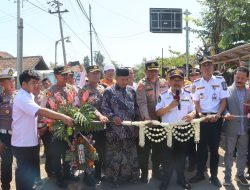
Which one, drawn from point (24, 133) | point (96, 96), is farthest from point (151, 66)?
point (24, 133)

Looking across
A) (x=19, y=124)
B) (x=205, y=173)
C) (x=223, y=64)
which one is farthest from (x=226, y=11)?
(x=19, y=124)

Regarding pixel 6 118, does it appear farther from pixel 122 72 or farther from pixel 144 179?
pixel 144 179

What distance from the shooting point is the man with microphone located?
5043mm

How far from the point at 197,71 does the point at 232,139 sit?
7.65ft

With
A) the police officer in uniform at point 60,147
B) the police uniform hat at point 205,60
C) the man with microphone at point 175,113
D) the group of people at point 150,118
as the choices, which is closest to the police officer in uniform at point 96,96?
the group of people at point 150,118

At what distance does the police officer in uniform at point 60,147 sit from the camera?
5.34 meters

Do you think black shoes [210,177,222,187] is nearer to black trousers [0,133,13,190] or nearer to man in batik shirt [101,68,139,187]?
man in batik shirt [101,68,139,187]

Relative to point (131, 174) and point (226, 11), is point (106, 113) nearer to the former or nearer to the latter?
point (131, 174)

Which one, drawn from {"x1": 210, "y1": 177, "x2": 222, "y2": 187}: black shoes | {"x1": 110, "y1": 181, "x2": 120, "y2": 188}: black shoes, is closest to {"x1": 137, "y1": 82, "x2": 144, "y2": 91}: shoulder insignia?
{"x1": 110, "y1": 181, "x2": 120, "y2": 188}: black shoes

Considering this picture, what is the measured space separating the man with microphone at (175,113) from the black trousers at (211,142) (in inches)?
11.1

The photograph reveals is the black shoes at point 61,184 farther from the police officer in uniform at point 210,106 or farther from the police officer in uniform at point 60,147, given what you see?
the police officer in uniform at point 210,106

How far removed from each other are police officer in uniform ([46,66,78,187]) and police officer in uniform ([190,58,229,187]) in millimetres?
2083

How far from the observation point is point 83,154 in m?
4.69

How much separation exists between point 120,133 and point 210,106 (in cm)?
146
